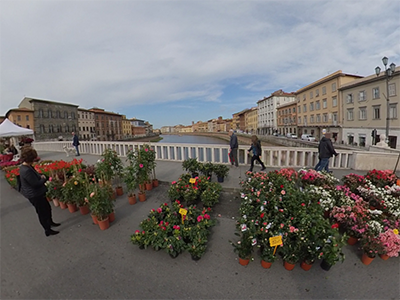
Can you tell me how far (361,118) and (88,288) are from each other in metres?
35.4

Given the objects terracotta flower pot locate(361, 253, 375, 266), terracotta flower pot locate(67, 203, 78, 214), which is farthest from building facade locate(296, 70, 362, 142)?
terracotta flower pot locate(67, 203, 78, 214)

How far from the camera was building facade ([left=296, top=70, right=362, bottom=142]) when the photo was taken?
99.8 feet

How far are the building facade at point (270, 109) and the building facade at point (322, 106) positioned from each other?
581 inches

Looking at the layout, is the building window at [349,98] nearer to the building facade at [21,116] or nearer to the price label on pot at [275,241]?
the price label on pot at [275,241]

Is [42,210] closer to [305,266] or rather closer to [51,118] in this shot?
[305,266]

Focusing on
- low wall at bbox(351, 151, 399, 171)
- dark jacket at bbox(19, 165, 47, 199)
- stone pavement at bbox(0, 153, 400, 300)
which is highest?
dark jacket at bbox(19, 165, 47, 199)

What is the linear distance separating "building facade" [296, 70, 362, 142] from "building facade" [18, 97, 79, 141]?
57.2 meters

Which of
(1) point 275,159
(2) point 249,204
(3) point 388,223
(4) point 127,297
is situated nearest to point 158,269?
(4) point 127,297

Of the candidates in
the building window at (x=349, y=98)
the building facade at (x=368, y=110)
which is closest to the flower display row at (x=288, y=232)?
the building facade at (x=368, y=110)

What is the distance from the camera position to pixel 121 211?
3984 millimetres

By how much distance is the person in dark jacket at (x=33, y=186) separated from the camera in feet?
9.57

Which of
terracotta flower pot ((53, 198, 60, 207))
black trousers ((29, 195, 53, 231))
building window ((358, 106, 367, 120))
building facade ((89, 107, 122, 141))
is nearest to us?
black trousers ((29, 195, 53, 231))

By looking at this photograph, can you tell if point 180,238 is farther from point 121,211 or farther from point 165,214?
point 121,211

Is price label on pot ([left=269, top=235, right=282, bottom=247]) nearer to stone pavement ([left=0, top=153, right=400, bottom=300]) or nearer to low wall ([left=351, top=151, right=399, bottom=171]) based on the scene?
stone pavement ([left=0, top=153, right=400, bottom=300])
